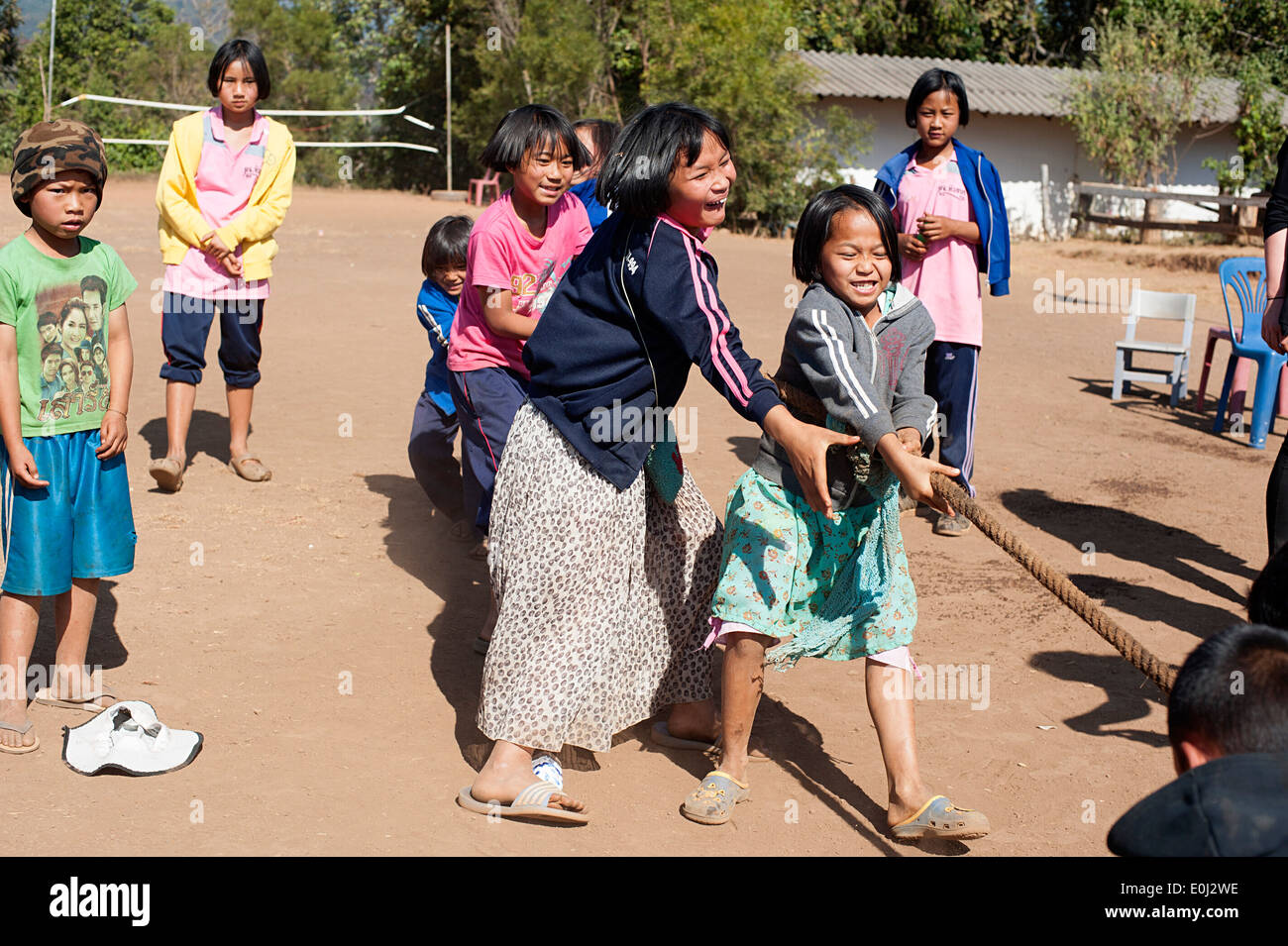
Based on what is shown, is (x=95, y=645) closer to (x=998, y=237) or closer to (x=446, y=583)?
(x=446, y=583)

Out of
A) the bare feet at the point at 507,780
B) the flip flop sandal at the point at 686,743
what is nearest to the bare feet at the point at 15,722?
the bare feet at the point at 507,780

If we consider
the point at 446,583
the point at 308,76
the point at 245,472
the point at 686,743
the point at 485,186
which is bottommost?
the point at 686,743

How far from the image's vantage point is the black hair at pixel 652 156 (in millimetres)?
3355

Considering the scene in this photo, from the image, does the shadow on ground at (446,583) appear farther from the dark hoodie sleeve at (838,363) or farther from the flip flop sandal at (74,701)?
the dark hoodie sleeve at (838,363)

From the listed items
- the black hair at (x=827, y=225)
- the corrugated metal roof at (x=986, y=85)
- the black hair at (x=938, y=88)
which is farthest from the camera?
the corrugated metal roof at (x=986, y=85)

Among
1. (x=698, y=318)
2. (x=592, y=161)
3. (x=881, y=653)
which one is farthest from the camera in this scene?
(x=592, y=161)

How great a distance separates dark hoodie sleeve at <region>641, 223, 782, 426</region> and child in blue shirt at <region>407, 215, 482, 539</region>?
2483 mm

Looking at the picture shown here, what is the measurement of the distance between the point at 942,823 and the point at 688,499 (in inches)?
47.4

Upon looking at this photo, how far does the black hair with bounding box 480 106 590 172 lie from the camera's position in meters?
4.44

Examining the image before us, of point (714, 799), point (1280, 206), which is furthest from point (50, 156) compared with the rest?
point (1280, 206)

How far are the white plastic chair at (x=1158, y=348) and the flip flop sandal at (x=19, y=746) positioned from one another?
26.7 feet

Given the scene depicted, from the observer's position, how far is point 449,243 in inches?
224

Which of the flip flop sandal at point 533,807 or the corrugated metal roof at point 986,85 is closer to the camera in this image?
the flip flop sandal at point 533,807

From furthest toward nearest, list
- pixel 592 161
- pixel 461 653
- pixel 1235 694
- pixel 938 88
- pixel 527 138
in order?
1. pixel 938 88
2. pixel 592 161
3. pixel 461 653
4. pixel 527 138
5. pixel 1235 694
